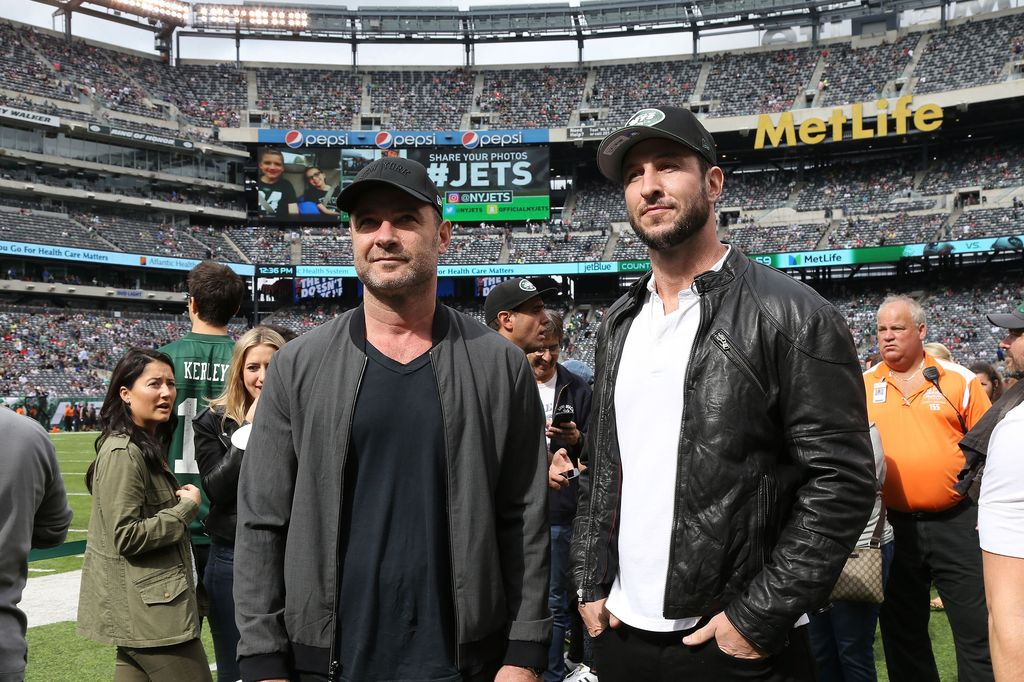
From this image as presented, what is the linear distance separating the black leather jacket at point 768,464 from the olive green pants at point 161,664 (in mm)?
2231

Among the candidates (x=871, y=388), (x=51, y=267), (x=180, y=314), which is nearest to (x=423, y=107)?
(x=180, y=314)

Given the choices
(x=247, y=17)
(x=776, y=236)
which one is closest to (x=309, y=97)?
(x=247, y=17)

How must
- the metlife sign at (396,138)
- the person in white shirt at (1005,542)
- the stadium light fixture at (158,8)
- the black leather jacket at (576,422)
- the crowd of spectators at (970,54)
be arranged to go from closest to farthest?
the person in white shirt at (1005,542) → the black leather jacket at (576,422) → the crowd of spectators at (970,54) → the metlife sign at (396,138) → the stadium light fixture at (158,8)

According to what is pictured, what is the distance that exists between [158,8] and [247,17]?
5.98m

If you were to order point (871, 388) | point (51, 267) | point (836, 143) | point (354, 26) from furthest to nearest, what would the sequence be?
1. point (354, 26)
2. point (836, 143)
3. point (51, 267)
4. point (871, 388)

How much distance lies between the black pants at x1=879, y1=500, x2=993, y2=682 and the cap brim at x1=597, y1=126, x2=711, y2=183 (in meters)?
2.91

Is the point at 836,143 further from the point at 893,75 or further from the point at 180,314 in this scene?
the point at 180,314

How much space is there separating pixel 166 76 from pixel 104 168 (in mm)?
10412

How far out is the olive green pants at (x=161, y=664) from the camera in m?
3.34

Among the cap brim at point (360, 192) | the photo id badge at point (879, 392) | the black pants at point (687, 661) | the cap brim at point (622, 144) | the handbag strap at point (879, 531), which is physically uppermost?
the cap brim at point (622, 144)

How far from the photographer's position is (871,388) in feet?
15.7

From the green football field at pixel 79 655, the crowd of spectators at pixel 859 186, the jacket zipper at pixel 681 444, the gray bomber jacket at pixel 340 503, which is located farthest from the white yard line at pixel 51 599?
the crowd of spectators at pixel 859 186

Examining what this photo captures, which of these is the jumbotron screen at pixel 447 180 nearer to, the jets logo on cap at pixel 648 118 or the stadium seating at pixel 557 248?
the stadium seating at pixel 557 248

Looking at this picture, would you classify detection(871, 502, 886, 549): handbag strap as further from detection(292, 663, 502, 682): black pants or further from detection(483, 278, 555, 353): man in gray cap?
detection(292, 663, 502, 682): black pants
